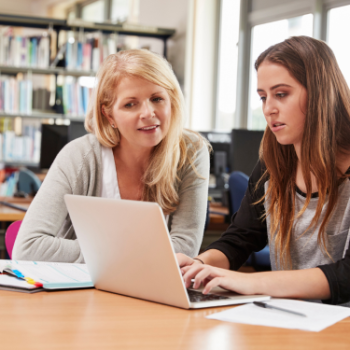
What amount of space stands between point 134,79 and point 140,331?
97cm

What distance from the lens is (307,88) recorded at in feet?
4.26

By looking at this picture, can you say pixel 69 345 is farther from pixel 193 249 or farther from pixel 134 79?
pixel 134 79

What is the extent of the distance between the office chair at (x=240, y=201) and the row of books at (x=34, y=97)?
9.46 ft

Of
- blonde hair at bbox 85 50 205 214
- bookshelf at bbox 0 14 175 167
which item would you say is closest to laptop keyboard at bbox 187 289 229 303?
blonde hair at bbox 85 50 205 214

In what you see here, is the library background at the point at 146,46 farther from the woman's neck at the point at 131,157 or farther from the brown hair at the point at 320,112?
the brown hair at the point at 320,112

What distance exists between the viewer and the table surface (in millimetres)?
775

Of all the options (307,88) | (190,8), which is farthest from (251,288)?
(190,8)

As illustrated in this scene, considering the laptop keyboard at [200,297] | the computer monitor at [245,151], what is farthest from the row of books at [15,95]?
the laptop keyboard at [200,297]

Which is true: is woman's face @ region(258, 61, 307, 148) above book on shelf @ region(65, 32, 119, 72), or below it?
below

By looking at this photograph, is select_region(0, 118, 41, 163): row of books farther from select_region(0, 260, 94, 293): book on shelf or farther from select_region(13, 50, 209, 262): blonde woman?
select_region(0, 260, 94, 293): book on shelf

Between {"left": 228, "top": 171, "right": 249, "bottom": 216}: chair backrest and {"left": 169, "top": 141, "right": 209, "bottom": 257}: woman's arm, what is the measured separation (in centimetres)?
89

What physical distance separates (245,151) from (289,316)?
7.49 ft

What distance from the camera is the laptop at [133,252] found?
3.03 feet

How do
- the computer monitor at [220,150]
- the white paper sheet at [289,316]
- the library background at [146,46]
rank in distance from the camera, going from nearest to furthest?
1. the white paper sheet at [289,316]
2. the computer monitor at [220,150]
3. the library background at [146,46]
